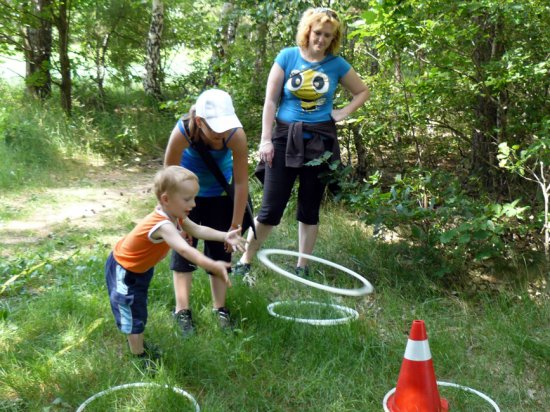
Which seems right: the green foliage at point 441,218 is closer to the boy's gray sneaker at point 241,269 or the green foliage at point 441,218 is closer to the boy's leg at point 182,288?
the boy's gray sneaker at point 241,269

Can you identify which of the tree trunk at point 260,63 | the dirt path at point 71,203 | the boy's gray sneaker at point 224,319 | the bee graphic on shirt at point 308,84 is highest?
the tree trunk at point 260,63

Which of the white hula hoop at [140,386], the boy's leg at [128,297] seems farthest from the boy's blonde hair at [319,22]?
the white hula hoop at [140,386]

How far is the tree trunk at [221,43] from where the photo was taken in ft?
22.6

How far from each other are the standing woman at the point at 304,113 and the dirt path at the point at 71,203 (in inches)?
104

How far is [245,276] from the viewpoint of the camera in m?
4.59

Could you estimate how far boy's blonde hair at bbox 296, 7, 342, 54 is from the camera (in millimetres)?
4168

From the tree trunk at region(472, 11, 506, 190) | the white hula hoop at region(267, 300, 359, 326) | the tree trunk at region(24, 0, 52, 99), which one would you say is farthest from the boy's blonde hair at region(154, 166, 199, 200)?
the tree trunk at region(24, 0, 52, 99)

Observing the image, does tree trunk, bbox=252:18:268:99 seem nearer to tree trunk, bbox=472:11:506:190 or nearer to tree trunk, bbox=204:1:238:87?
tree trunk, bbox=204:1:238:87

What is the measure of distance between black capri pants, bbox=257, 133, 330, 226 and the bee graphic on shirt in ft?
1.19

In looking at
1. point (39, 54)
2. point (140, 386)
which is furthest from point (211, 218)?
point (39, 54)

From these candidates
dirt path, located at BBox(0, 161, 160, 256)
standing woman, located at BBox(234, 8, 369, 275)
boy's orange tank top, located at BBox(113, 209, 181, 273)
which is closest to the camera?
boy's orange tank top, located at BBox(113, 209, 181, 273)

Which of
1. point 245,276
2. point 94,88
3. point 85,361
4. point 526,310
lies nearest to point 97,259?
point 245,276

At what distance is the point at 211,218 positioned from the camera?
12.5ft

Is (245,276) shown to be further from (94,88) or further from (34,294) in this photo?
(94,88)
